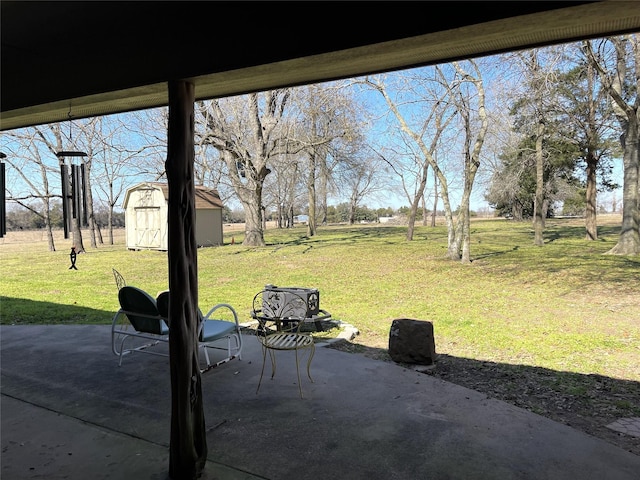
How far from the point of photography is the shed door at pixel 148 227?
65.8 feet

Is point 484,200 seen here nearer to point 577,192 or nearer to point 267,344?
point 577,192

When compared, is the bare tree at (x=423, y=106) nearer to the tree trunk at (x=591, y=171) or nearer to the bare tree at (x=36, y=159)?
the tree trunk at (x=591, y=171)

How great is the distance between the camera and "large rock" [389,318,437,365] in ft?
14.7

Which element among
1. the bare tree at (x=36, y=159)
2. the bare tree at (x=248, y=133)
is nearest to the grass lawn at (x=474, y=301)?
the bare tree at (x=248, y=133)

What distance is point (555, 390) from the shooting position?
4.00m

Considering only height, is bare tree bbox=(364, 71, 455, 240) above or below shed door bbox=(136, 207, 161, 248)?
above

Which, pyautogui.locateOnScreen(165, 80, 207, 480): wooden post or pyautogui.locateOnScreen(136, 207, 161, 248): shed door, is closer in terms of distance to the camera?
pyautogui.locateOnScreen(165, 80, 207, 480): wooden post

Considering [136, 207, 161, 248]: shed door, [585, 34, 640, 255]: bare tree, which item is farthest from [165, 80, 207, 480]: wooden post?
[136, 207, 161, 248]: shed door

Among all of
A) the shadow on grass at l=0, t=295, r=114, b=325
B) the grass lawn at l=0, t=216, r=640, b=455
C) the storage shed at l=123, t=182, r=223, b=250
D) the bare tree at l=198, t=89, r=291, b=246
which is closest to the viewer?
the grass lawn at l=0, t=216, r=640, b=455

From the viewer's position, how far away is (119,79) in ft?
8.58

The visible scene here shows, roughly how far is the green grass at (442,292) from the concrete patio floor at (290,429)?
6.44 ft

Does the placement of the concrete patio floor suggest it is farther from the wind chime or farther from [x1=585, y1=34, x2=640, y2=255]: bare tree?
[x1=585, y1=34, x2=640, y2=255]: bare tree

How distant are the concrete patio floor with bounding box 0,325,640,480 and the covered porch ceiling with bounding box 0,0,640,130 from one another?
225 cm

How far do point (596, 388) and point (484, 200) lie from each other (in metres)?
45.4
